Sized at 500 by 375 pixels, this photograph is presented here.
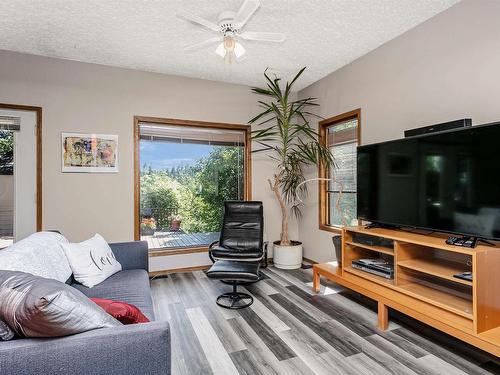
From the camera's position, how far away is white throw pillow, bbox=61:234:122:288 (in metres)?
2.30

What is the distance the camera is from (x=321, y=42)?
3.14 meters

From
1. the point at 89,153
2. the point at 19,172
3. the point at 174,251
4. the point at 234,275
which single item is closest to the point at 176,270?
the point at 174,251

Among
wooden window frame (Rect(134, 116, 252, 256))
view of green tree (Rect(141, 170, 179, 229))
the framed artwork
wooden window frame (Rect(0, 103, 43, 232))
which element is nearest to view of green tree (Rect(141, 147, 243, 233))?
view of green tree (Rect(141, 170, 179, 229))

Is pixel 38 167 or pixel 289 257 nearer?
pixel 38 167

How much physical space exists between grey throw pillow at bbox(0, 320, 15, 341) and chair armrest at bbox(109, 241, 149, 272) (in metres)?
1.71

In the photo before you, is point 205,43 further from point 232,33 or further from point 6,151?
point 6,151

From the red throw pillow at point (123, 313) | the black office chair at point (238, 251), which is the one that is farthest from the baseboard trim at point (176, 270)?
the red throw pillow at point (123, 313)

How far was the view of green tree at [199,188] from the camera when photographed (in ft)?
13.6

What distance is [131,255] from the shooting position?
2.85m

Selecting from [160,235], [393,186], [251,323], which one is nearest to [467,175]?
[393,186]

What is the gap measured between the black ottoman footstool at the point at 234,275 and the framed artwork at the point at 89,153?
2010 mm

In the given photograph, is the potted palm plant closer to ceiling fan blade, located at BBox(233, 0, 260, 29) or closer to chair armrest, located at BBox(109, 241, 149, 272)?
ceiling fan blade, located at BBox(233, 0, 260, 29)

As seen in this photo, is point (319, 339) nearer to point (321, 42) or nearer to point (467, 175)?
point (467, 175)

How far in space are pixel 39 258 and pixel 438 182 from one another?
117 inches
